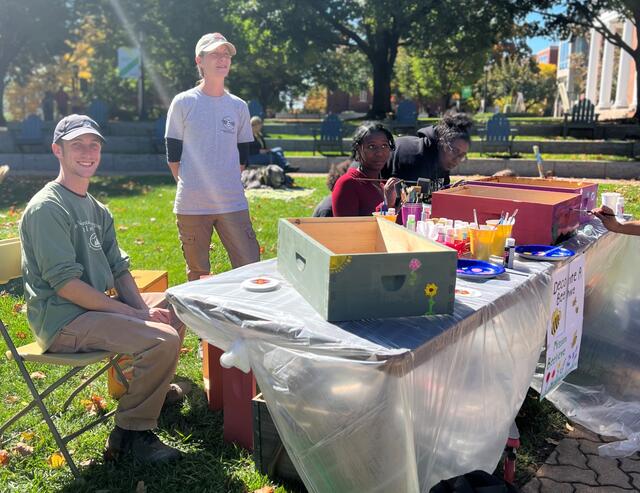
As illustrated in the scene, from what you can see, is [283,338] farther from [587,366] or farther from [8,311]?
[8,311]

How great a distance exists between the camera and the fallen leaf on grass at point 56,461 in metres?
2.80

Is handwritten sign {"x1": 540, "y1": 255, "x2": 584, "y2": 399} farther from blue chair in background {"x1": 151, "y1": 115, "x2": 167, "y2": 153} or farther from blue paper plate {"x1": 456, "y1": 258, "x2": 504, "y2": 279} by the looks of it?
blue chair in background {"x1": 151, "y1": 115, "x2": 167, "y2": 153}

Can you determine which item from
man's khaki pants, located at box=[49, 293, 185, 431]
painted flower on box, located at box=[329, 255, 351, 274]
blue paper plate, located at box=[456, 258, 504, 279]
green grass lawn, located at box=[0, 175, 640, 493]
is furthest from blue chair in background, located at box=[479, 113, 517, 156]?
painted flower on box, located at box=[329, 255, 351, 274]

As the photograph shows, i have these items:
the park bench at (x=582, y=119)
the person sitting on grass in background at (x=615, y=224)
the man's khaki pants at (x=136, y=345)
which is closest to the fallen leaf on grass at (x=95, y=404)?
the man's khaki pants at (x=136, y=345)

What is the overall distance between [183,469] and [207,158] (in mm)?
1851

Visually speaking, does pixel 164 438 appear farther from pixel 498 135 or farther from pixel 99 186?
pixel 498 135

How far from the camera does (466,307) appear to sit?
2.12 m

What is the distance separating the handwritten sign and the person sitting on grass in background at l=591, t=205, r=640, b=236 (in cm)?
29

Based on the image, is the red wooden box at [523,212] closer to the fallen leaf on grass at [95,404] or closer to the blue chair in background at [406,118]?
the fallen leaf on grass at [95,404]

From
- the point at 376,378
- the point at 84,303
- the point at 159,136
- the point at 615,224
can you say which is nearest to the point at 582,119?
the point at 159,136

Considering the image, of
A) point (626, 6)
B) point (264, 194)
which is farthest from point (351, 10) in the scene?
point (264, 194)

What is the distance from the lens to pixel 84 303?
8.63 ft

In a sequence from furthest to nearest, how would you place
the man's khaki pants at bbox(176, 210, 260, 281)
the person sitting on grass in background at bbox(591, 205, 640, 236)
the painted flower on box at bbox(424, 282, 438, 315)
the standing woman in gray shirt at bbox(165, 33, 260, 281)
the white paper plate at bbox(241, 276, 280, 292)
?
the man's khaki pants at bbox(176, 210, 260, 281)
the standing woman in gray shirt at bbox(165, 33, 260, 281)
the person sitting on grass in background at bbox(591, 205, 640, 236)
the white paper plate at bbox(241, 276, 280, 292)
the painted flower on box at bbox(424, 282, 438, 315)

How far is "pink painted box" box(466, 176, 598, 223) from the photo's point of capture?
3.55 m
